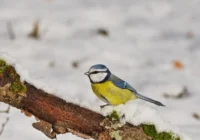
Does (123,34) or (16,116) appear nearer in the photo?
(16,116)

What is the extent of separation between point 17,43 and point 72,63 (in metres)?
0.61

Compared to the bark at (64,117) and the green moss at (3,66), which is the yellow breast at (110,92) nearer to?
the bark at (64,117)

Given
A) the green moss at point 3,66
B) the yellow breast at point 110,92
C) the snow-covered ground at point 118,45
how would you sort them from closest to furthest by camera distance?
the green moss at point 3,66 < the yellow breast at point 110,92 < the snow-covered ground at point 118,45

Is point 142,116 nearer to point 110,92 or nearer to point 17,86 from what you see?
point 110,92

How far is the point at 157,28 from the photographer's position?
6.74 metres

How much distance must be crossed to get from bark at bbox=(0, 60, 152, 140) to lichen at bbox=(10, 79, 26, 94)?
0.02 metres

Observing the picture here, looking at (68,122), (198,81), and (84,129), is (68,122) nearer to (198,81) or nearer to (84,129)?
(84,129)

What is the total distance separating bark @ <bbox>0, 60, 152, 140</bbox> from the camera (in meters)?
2.99

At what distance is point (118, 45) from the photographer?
250 inches

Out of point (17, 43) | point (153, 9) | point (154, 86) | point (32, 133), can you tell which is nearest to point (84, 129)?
point (32, 133)

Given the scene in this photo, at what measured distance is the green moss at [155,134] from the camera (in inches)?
118

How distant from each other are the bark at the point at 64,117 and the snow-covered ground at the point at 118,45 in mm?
1912

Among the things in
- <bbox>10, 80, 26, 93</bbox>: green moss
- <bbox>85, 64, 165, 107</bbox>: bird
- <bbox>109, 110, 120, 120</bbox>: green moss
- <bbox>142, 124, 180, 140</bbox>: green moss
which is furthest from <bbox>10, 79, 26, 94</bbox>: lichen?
<bbox>142, 124, 180, 140</bbox>: green moss

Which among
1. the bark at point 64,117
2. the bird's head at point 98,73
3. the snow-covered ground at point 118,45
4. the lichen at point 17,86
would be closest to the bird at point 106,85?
the bird's head at point 98,73
